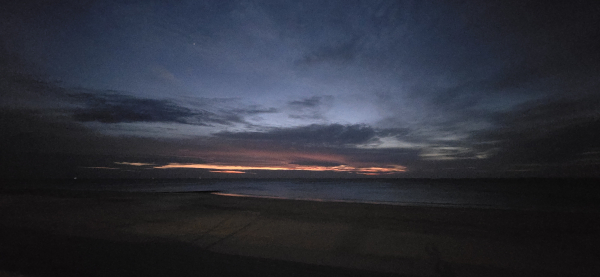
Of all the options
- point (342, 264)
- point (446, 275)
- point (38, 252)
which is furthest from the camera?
point (38, 252)

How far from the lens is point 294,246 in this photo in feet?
20.5

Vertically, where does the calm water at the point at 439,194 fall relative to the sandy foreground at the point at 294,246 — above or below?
below

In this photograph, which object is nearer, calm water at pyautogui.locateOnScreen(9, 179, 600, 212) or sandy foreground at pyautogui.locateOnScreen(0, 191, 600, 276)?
sandy foreground at pyautogui.locateOnScreen(0, 191, 600, 276)

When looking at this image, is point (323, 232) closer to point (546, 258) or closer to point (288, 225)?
point (288, 225)

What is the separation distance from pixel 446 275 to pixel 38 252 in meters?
9.35

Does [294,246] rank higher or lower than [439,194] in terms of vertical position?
higher

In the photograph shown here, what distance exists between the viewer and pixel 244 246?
6148 millimetres

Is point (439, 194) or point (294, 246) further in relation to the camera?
point (439, 194)

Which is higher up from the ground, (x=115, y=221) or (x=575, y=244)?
(x=575, y=244)

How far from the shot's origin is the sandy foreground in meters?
4.75

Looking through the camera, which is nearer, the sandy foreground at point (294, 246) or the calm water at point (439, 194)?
the sandy foreground at point (294, 246)

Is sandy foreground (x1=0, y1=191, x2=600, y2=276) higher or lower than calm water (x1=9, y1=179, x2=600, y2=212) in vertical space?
higher

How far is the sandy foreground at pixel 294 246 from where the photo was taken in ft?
15.6

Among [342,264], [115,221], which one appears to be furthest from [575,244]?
[115,221]
